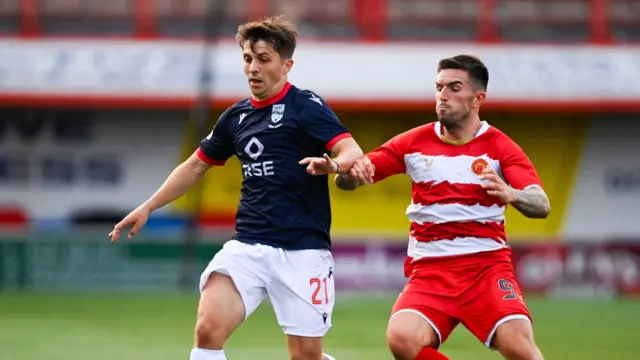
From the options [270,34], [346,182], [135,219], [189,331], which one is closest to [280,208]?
[346,182]

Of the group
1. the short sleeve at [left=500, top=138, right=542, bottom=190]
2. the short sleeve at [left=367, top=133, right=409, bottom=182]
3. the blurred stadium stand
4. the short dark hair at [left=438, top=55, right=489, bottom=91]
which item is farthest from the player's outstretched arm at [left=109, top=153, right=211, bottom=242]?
the blurred stadium stand

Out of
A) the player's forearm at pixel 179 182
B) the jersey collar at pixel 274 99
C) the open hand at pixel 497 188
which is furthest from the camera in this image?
the player's forearm at pixel 179 182

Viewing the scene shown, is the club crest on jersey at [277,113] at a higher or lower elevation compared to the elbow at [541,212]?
higher

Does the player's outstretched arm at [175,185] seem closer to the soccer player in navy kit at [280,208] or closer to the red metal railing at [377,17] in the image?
the soccer player in navy kit at [280,208]

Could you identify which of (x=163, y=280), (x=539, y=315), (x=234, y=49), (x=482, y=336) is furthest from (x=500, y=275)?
(x=234, y=49)

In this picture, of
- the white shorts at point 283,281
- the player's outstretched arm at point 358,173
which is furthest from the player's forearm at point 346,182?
the white shorts at point 283,281

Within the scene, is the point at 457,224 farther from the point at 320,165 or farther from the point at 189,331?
the point at 189,331

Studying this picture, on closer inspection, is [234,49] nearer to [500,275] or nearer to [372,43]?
[372,43]

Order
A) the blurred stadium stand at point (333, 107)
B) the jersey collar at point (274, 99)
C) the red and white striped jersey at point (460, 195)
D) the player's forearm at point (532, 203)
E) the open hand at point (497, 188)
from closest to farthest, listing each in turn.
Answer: the open hand at point (497, 188) → the player's forearm at point (532, 203) → the red and white striped jersey at point (460, 195) → the jersey collar at point (274, 99) → the blurred stadium stand at point (333, 107)

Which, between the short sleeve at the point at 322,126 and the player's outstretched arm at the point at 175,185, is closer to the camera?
the short sleeve at the point at 322,126

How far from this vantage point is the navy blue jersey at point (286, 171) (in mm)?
6934

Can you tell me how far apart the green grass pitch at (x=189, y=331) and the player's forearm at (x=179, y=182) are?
374 centimetres

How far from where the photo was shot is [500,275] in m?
6.93

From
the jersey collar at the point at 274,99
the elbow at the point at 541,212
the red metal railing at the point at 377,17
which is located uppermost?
the jersey collar at the point at 274,99
